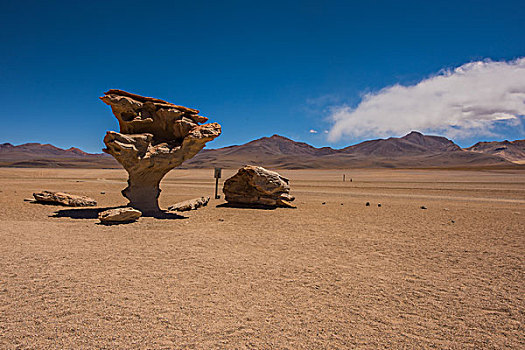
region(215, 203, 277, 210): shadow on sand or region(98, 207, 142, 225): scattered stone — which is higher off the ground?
region(98, 207, 142, 225): scattered stone

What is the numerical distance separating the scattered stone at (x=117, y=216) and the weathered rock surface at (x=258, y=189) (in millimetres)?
5466

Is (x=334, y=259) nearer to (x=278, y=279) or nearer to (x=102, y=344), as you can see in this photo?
(x=278, y=279)

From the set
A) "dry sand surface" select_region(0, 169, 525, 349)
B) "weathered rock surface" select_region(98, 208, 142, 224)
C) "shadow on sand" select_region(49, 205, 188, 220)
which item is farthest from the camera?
"shadow on sand" select_region(49, 205, 188, 220)

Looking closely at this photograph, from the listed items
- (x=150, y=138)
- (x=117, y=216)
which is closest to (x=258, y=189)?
(x=150, y=138)

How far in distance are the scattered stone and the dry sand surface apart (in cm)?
35

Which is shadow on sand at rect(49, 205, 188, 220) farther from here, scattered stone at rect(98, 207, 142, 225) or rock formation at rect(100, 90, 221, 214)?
scattered stone at rect(98, 207, 142, 225)

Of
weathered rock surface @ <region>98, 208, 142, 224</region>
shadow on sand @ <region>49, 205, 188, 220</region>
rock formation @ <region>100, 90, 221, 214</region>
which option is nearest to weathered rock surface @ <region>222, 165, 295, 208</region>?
rock formation @ <region>100, 90, 221, 214</region>

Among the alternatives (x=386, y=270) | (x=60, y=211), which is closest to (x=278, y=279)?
(x=386, y=270)

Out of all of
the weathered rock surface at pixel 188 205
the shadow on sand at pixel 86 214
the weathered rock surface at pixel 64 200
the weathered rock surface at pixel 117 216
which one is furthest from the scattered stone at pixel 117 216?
the weathered rock surface at pixel 64 200

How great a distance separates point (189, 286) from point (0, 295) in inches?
100

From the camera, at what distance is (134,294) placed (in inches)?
171

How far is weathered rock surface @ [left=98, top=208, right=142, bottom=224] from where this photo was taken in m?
9.04

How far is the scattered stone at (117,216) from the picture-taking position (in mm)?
9039

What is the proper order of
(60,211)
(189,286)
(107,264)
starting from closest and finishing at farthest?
(189,286)
(107,264)
(60,211)
